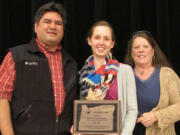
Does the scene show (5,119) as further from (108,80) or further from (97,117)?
(108,80)

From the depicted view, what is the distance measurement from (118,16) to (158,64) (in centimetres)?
71

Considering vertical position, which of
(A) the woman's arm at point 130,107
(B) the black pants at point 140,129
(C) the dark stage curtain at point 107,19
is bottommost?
(B) the black pants at point 140,129

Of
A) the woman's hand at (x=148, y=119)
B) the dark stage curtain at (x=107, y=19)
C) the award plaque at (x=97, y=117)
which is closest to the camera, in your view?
the award plaque at (x=97, y=117)

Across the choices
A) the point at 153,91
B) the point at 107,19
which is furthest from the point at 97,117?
the point at 107,19

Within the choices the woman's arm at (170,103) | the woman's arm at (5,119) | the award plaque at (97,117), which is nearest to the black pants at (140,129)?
the woman's arm at (170,103)

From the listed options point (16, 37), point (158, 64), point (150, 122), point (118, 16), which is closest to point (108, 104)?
point (150, 122)

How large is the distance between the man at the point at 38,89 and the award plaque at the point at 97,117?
0.19m

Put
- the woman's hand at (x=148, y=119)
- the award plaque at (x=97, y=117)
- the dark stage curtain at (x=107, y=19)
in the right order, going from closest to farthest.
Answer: the award plaque at (x=97, y=117) → the woman's hand at (x=148, y=119) → the dark stage curtain at (x=107, y=19)

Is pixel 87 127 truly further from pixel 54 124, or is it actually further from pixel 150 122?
pixel 150 122

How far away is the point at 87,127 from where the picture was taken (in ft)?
5.39

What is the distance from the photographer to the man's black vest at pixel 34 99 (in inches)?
68.0

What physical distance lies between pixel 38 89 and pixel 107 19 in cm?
114

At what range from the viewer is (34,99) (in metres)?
1.74

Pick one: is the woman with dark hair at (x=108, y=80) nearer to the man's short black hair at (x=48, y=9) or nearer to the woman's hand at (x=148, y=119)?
the woman's hand at (x=148, y=119)
